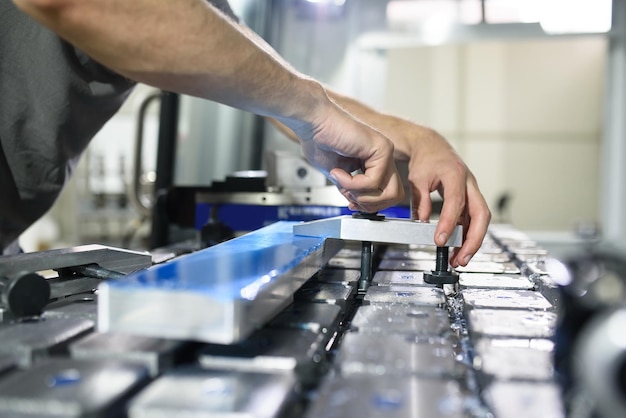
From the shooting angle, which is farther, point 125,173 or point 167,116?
point 125,173

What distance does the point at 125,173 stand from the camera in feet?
23.4

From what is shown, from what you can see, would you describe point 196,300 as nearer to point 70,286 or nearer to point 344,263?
point 70,286

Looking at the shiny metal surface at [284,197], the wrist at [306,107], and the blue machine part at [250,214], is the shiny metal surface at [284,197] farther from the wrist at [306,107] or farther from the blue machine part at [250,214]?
the wrist at [306,107]

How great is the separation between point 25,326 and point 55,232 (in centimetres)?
714

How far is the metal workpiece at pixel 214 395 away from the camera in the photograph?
0.49m

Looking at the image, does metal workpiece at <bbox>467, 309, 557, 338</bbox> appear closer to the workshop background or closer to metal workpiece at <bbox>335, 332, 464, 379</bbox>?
metal workpiece at <bbox>335, 332, 464, 379</bbox>

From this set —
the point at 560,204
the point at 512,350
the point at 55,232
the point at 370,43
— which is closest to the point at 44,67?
the point at 512,350

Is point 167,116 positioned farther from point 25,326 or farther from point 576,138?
point 576,138

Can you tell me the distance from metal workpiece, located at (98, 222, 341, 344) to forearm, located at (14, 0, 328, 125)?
25 cm

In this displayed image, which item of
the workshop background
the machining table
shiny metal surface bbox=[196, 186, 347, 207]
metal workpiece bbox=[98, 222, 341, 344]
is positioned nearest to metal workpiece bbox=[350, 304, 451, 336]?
the machining table

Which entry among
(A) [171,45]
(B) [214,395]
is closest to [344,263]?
(A) [171,45]

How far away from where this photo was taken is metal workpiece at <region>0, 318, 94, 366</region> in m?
0.63

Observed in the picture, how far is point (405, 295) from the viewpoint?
968 millimetres

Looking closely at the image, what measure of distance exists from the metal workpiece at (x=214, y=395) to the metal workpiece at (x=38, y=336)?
0.15 meters
